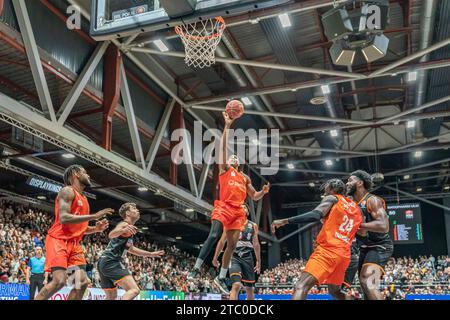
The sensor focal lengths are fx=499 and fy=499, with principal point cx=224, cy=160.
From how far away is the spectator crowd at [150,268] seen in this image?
17062 millimetres

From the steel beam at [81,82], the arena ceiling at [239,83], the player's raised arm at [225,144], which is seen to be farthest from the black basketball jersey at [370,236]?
the steel beam at [81,82]

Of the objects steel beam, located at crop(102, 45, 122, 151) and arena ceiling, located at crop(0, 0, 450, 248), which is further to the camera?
steel beam, located at crop(102, 45, 122, 151)

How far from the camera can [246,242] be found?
35.1 feet

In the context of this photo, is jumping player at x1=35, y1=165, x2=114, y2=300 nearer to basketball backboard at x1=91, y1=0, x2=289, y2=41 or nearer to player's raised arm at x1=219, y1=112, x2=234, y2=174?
player's raised arm at x1=219, y1=112, x2=234, y2=174

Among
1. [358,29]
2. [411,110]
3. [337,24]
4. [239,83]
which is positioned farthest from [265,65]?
[411,110]

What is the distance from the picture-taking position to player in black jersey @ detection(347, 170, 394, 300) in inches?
275

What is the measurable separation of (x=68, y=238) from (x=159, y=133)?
13.1m

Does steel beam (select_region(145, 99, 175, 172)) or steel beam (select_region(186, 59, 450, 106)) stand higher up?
steel beam (select_region(186, 59, 450, 106))

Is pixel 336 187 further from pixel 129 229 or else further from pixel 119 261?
pixel 119 261

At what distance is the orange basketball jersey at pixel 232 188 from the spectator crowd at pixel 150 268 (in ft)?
29.3

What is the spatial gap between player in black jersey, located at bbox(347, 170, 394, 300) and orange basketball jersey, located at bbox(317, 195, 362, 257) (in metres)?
0.52

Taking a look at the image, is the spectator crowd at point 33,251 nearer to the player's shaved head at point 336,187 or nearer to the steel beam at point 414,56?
the player's shaved head at point 336,187

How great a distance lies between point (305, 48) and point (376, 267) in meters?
12.8

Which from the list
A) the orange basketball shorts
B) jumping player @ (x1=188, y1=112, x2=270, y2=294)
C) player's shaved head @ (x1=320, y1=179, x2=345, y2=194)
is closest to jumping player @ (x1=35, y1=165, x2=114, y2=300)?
jumping player @ (x1=188, y1=112, x2=270, y2=294)
